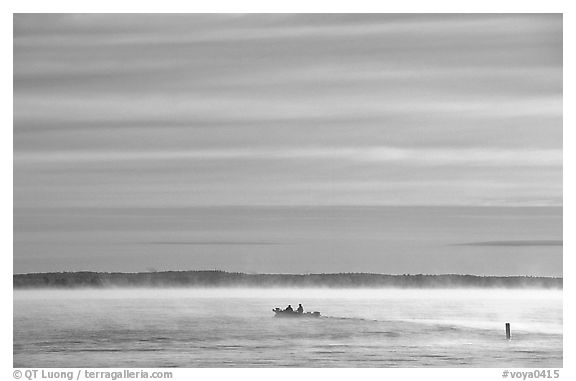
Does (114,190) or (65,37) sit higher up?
(65,37)

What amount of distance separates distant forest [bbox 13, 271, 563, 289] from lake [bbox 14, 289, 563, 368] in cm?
5

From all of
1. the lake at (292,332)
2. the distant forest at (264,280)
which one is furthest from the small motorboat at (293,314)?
the distant forest at (264,280)

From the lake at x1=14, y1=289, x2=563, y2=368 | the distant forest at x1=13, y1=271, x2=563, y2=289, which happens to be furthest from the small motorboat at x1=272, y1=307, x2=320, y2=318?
the distant forest at x1=13, y1=271, x2=563, y2=289

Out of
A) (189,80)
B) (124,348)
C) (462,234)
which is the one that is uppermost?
(189,80)

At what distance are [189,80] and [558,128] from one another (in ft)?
8.72

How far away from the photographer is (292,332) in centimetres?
1327

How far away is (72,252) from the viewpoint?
1335 centimetres

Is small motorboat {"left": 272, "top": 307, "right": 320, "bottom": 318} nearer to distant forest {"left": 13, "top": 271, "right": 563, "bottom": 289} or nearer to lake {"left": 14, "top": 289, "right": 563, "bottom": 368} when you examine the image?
lake {"left": 14, "top": 289, "right": 563, "bottom": 368}

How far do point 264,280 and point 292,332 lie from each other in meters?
0.43

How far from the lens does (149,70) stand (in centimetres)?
1336

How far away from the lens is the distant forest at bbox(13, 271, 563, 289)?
13344 millimetres
